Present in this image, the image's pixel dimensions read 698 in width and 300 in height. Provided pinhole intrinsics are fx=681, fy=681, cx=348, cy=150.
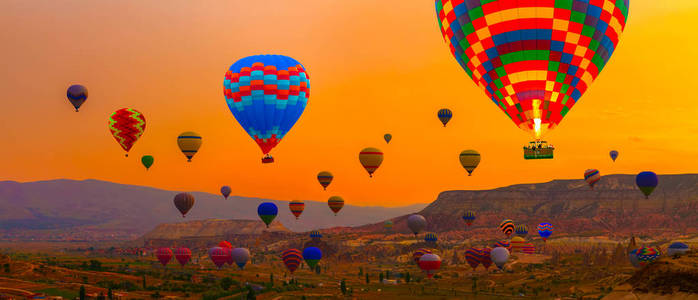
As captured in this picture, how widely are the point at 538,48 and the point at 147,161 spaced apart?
251 ft

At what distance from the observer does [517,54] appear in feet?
129

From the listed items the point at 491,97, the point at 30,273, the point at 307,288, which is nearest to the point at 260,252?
the point at 307,288

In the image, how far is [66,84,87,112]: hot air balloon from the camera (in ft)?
266

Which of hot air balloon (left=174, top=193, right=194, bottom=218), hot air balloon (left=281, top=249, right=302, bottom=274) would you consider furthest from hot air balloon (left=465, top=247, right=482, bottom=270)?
hot air balloon (left=174, top=193, right=194, bottom=218)

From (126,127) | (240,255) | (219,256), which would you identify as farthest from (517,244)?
(126,127)

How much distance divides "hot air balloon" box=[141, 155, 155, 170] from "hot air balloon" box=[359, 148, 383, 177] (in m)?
36.0

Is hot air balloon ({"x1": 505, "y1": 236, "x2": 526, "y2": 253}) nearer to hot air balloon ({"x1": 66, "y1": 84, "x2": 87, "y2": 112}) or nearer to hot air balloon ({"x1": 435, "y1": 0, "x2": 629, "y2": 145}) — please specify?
hot air balloon ({"x1": 66, "y1": 84, "x2": 87, "y2": 112})

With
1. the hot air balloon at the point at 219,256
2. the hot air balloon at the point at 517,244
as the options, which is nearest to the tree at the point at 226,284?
the hot air balloon at the point at 219,256

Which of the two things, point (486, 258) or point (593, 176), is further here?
point (593, 176)

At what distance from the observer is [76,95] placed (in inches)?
3191

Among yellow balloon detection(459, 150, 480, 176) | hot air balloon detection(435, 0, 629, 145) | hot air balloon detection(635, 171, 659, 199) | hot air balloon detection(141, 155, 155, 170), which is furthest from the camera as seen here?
hot air balloon detection(141, 155, 155, 170)

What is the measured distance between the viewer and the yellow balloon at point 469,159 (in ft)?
274

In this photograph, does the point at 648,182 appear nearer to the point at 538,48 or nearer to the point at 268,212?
the point at 268,212

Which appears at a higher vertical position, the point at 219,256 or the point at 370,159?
the point at 370,159
